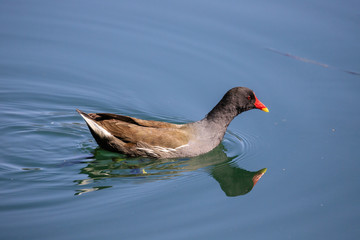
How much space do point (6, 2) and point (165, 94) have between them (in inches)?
171

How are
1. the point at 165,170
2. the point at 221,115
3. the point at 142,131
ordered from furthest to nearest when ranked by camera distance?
the point at 221,115 < the point at 142,131 < the point at 165,170

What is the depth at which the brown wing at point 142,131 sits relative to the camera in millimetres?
6848

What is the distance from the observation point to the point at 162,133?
690 centimetres

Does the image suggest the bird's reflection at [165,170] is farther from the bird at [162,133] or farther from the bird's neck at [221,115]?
the bird's neck at [221,115]

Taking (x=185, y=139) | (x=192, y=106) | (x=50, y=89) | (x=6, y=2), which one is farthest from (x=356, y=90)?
(x=6, y=2)

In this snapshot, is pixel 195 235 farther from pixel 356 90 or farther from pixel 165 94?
pixel 356 90

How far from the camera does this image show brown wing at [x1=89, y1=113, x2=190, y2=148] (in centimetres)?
685

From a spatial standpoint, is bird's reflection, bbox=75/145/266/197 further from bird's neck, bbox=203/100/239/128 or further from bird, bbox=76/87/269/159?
bird's neck, bbox=203/100/239/128

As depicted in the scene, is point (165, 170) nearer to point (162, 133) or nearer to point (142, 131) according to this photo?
point (162, 133)

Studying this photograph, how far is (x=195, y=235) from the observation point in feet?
17.5

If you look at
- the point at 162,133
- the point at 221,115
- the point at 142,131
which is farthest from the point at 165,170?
the point at 221,115

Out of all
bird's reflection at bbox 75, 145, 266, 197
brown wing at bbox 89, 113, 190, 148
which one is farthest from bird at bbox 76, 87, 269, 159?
bird's reflection at bbox 75, 145, 266, 197

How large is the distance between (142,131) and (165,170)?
2.10 ft

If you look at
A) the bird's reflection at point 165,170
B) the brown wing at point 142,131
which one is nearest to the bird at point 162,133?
the brown wing at point 142,131
